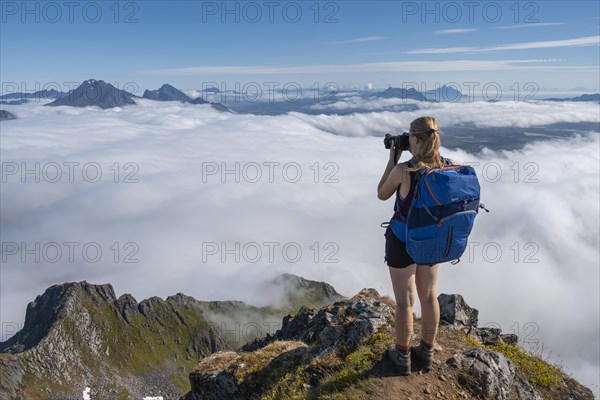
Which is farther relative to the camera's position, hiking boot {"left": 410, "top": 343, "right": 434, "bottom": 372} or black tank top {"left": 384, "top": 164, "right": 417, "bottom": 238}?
hiking boot {"left": 410, "top": 343, "right": 434, "bottom": 372}

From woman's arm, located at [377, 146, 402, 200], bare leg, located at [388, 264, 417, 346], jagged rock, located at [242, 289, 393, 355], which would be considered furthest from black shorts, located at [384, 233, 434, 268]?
jagged rock, located at [242, 289, 393, 355]

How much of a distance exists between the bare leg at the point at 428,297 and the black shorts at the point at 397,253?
376mm

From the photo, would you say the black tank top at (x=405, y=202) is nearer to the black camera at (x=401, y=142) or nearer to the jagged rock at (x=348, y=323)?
the black camera at (x=401, y=142)

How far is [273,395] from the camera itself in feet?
34.9

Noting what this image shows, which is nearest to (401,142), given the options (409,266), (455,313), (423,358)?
(409,266)

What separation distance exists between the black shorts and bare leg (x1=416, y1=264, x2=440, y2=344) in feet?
1.24

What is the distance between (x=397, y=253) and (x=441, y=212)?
138 cm

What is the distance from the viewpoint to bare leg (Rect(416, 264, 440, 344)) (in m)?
8.45

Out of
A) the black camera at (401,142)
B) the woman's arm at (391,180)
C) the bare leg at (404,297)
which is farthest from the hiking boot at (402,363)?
the black camera at (401,142)

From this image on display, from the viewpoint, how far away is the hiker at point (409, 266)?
7.69 meters

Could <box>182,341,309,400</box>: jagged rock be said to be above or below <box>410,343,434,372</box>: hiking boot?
below

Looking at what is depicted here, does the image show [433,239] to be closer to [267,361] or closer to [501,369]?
[501,369]

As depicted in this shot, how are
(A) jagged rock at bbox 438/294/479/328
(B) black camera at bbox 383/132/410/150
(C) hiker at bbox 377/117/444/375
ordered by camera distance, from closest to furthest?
(C) hiker at bbox 377/117/444/375 → (B) black camera at bbox 383/132/410/150 → (A) jagged rock at bbox 438/294/479/328

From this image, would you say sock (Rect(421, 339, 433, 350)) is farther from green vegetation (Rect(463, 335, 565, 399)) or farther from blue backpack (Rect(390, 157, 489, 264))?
green vegetation (Rect(463, 335, 565, 399))
